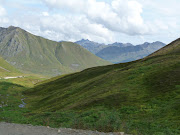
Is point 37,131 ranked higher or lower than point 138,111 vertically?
higher

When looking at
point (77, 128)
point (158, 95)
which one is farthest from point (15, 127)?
point (158, 95)

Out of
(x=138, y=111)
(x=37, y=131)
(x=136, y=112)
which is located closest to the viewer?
(x=37, y=131)

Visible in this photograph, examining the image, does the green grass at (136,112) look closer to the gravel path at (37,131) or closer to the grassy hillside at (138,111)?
the grassy hillside at (138,111)

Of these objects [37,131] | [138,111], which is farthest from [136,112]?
[37,131]

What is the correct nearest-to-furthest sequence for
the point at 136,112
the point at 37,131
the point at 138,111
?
the point at 37,131, the point at 136,112, the point at 138,111

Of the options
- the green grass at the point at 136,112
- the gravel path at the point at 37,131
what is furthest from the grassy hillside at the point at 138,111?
the gravel path at the point at 37,131

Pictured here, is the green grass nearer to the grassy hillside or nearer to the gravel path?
the grassy hillside

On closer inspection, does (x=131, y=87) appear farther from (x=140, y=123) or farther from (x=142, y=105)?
(x=140, y=123)

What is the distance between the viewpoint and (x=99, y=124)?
729 inches

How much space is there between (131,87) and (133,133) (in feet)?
66.1

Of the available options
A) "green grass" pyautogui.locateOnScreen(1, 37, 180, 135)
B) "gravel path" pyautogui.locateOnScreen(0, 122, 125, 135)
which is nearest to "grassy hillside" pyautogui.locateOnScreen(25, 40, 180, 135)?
"green grass" pyautogui.locateOnScreen(1, 37, 180, 135)

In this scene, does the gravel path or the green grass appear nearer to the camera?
the gravel path

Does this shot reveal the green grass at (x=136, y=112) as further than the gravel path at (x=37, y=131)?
Yes

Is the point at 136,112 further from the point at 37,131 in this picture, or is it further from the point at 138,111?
the point at 37,131
